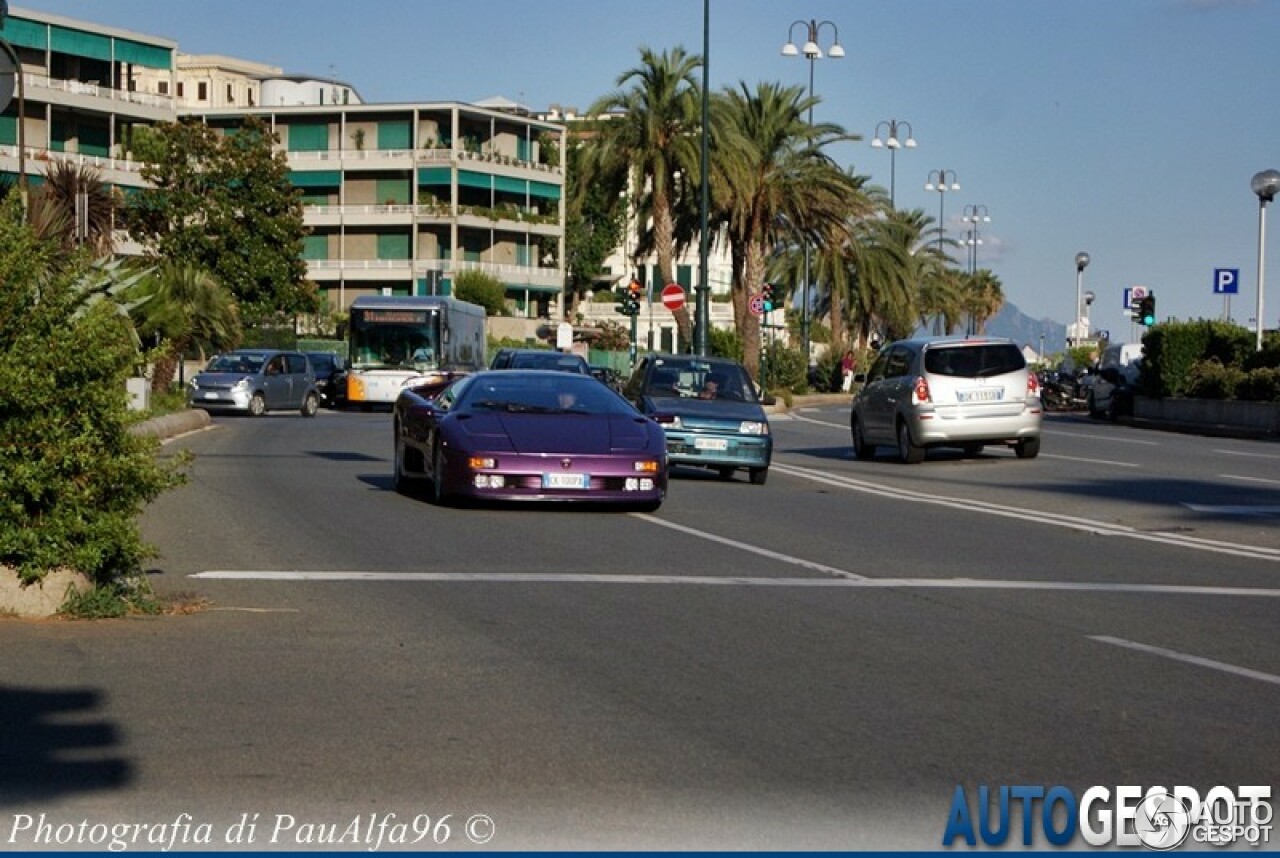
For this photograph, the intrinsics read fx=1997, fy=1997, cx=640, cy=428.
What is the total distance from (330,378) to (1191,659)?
48.1 metres

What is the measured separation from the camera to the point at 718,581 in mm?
13016

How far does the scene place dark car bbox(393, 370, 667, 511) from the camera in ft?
58.3

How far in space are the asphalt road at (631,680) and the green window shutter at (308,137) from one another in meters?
88.6

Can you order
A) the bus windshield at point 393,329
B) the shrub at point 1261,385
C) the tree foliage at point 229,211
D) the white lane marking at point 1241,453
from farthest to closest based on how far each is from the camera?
the tree foliage at point 229,211 < the bus windshield at point 393,329 < the shrub at point 1261,385 < the white lane marking at point 1241,453

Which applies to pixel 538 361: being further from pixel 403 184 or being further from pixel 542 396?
pixel 403 184

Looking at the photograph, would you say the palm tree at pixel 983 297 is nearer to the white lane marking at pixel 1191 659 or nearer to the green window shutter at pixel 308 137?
the green window shutter at pixel 308 137

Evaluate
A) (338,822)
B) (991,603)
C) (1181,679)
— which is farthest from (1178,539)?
(338,822)

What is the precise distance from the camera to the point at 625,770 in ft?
23.3

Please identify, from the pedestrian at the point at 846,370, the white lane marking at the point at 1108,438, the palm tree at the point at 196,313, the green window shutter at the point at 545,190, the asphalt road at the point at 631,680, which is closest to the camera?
the asphalt road at the point at 631,680

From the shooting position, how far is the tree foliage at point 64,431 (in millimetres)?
10430

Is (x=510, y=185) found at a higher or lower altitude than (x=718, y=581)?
higher

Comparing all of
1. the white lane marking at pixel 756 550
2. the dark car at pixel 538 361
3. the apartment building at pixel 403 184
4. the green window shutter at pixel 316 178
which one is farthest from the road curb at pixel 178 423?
the green window shutter at pixel 316 178

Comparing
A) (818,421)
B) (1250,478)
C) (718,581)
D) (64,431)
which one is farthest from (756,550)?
(818,421)

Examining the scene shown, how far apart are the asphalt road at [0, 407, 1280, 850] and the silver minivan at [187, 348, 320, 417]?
2925cm
